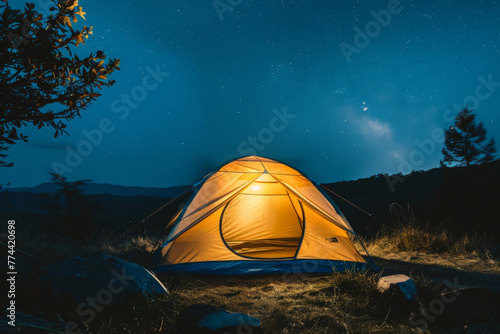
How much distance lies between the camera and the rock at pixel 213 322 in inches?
89.4

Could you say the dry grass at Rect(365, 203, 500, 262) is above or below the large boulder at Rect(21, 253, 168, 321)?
below

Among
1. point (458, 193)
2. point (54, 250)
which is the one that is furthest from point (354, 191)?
point (54, 250)

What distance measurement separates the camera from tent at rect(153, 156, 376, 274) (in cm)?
477

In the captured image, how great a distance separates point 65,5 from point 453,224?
8.99 m

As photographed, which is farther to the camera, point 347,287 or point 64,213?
point 64,213

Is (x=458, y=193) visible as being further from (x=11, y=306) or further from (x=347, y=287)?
(x=11, y=306)

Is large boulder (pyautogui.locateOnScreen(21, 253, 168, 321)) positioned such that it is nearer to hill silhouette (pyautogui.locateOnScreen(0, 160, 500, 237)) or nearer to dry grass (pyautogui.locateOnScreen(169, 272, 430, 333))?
dry grass (pyautogui.locateOnScreen(169, 272, 430, 333))

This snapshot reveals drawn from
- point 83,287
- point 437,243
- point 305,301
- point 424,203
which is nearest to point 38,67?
point 83,287

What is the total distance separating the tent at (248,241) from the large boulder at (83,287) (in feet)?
4.98

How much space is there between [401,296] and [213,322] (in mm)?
1995

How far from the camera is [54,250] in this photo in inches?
177

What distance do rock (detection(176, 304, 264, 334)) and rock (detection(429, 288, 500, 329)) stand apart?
177 cm

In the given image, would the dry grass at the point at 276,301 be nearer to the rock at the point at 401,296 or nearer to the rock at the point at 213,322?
the rock at the point at 401,296

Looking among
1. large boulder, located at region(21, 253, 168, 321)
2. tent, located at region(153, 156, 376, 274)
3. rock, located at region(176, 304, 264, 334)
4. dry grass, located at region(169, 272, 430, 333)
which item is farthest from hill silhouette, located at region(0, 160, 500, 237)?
rock, located at region(176, 304, 264, 334)
